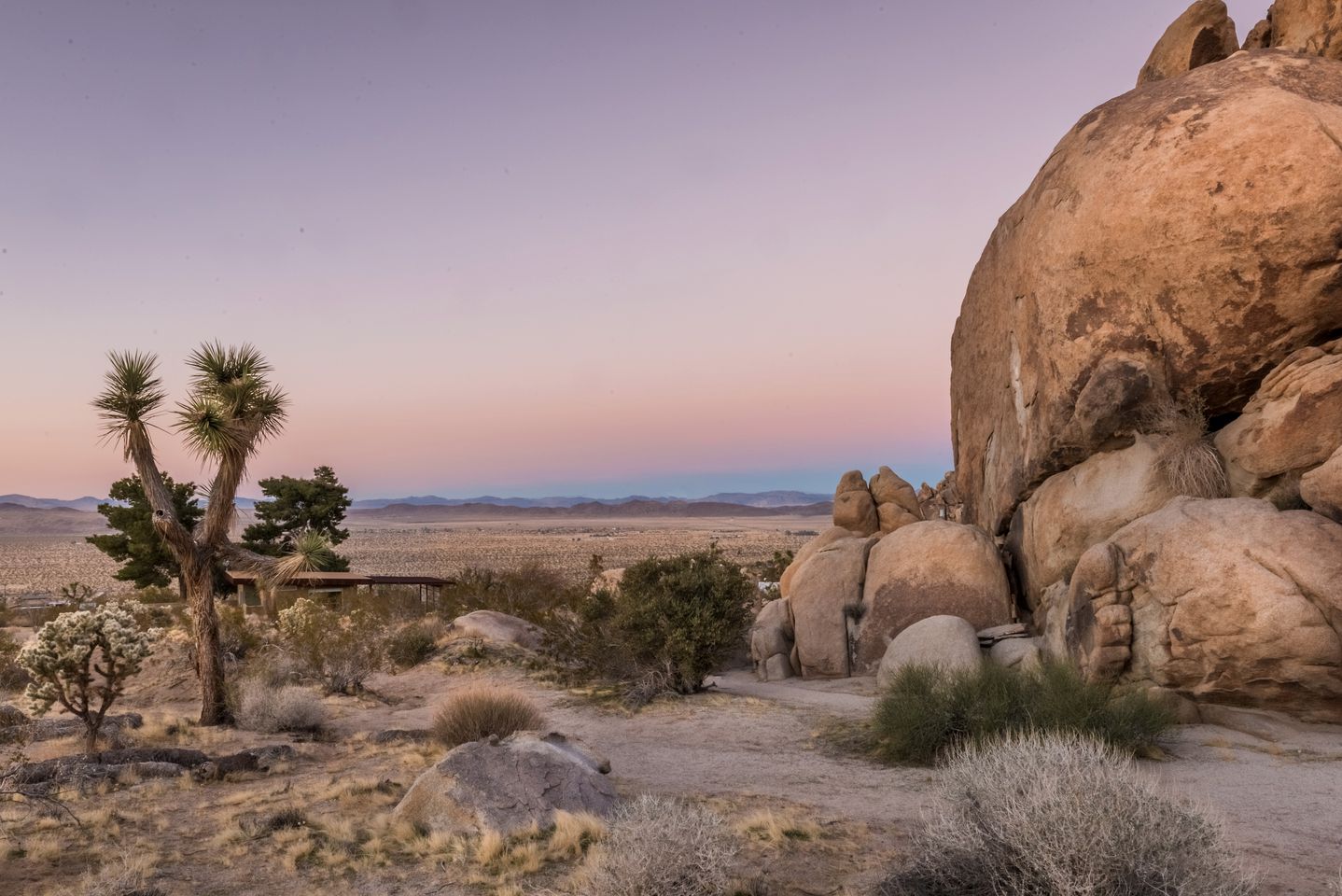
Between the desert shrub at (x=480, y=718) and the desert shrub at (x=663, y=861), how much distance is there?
17.0ft

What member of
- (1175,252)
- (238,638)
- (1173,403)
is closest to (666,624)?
(1173,403)

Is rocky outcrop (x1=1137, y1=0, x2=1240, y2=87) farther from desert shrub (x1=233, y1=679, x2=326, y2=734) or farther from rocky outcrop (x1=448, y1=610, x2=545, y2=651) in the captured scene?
desert shrub (x1=233, y1=679, x2=326, y2=734)

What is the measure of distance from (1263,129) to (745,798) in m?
12.4

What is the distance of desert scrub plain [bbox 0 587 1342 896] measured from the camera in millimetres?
6457

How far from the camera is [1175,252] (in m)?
13.4

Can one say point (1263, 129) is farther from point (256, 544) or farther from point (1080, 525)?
point (256, 544)

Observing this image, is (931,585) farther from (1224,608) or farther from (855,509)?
(1224,608)

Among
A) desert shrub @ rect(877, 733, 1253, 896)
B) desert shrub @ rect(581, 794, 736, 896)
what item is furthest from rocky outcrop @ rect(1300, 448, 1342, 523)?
desert shrub @ rect(581, 794, 736, 896)

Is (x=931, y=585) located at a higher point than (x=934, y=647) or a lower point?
higher

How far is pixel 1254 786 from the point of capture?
8.96 metres

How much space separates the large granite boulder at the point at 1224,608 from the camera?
34.7 ft

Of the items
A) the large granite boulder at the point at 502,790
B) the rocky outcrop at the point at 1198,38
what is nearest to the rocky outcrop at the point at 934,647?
the large granite boulder at the point at 502,790

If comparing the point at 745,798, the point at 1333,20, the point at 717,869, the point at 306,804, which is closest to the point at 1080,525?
the point at 745,798

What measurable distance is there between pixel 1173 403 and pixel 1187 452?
2.86 feet
